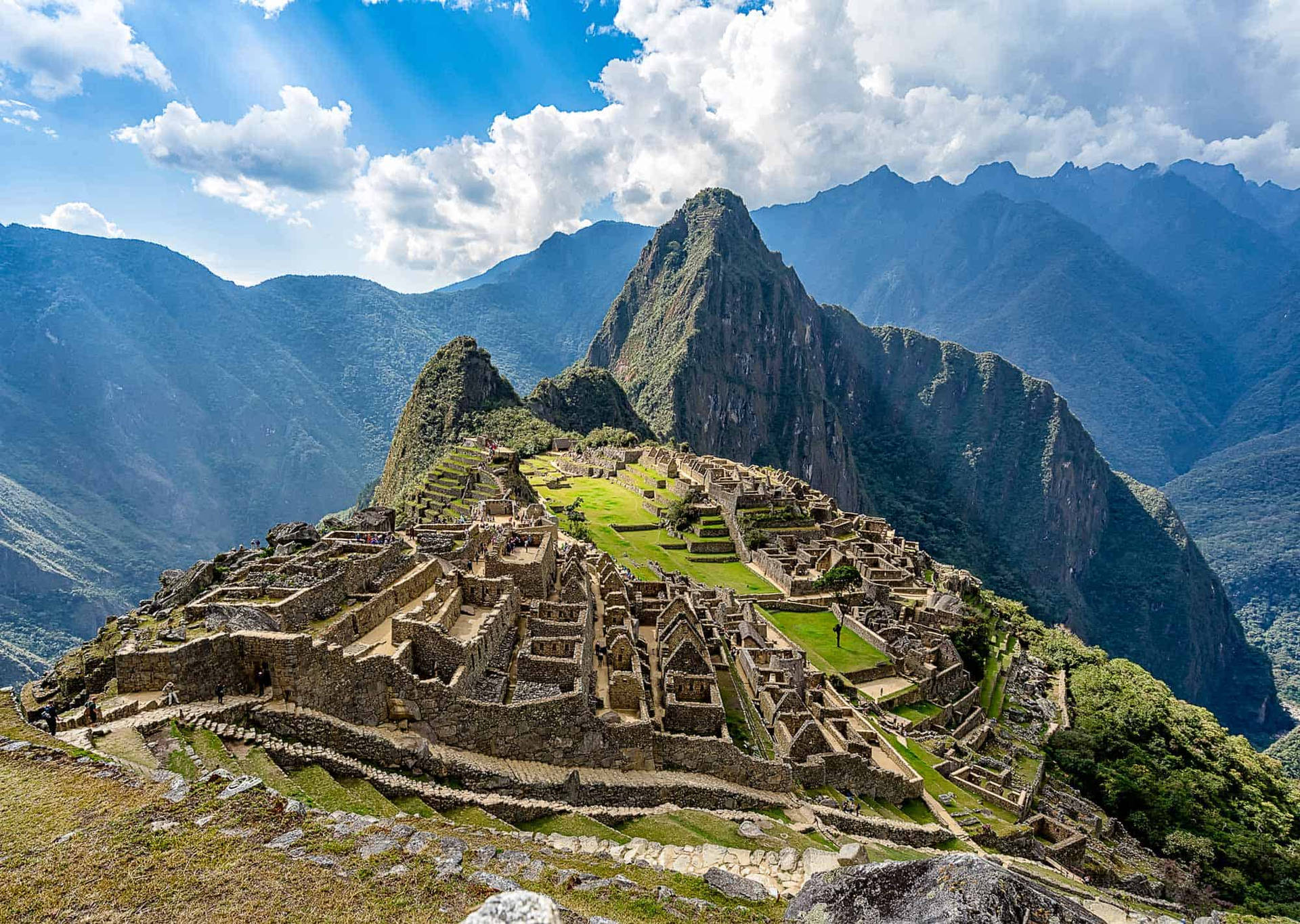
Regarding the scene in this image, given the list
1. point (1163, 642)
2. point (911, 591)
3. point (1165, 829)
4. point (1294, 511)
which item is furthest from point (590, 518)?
point (1294, 511)

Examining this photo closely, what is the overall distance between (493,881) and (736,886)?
160 inches

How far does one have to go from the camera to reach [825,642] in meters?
37.0

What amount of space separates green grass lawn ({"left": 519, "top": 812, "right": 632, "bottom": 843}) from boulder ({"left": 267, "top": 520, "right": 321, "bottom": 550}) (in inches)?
674

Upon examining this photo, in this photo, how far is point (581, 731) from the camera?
15.3 meters

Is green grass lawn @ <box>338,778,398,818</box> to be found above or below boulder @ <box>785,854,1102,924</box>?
below

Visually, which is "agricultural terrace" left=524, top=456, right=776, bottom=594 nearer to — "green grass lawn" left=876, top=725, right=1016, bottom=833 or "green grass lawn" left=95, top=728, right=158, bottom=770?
"green grass lawn" left=876, top=725, right=1016, bottom=833

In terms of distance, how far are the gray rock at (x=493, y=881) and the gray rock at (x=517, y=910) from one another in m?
5.21

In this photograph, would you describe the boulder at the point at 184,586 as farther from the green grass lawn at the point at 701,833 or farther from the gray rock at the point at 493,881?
the gray rock at the point at 493,881

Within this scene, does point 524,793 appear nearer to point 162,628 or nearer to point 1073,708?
point 162,628

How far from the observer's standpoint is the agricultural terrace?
4656 centimetres

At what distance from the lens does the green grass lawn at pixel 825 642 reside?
112ft

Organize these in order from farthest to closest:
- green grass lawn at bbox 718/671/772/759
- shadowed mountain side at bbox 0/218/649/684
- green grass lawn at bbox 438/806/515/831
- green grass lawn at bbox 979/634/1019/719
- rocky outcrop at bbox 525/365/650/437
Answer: rocky outcrop at bbox 525/365/650/437 → shadowed mountain side at bbox 0/218/649/684 → green grass lawn at bbox 979/634/1019/719 → green grass lawn at bbox 718/671/772/759 → green grass lawn at bbox 438/806/515/831

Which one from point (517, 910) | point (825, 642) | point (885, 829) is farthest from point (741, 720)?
point (517, 910)

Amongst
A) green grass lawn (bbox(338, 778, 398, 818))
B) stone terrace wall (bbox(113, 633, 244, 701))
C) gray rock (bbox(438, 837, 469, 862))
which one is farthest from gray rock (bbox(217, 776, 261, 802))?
stone terrace wall (bbox(113, 633, 244, 701))
